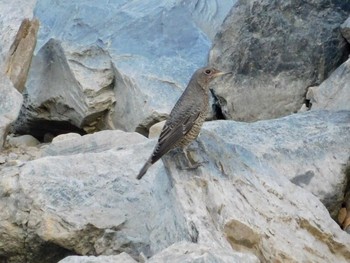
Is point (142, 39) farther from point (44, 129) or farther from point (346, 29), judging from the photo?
point (346, 29)

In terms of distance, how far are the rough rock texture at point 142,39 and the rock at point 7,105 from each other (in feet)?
3.45

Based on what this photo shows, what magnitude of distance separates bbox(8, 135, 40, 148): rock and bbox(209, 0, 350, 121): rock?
1719 mm

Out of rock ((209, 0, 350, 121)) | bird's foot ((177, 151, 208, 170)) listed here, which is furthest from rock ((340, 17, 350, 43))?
bird's foot ((177, 151, 208, 170))

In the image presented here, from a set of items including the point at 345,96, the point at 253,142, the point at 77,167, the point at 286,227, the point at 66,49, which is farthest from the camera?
the point at 66,49

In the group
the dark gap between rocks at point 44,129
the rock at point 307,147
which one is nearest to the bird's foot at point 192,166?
the rock at point 307,147

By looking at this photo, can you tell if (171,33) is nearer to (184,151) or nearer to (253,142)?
(253,142)

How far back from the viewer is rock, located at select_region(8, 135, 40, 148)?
1066cm

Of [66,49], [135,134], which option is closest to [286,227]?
[135,134]

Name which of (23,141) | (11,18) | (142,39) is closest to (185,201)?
(23,141)

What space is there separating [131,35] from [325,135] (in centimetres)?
259

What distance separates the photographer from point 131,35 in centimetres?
1111

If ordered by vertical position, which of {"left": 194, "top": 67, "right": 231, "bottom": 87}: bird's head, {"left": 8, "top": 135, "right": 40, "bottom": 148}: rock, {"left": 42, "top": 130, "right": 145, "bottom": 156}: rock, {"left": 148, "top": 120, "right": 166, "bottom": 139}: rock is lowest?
{"left": 8, "top": 135, "right": 40, "bottom": 148}: rock

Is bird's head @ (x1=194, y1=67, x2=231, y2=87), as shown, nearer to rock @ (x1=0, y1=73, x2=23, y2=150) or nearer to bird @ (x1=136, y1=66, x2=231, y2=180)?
bird @ (x1=136, y1=66, x2=231, y2=180)

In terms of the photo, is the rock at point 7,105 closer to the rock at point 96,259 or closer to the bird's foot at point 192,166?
the bird's foot at point 192,166
